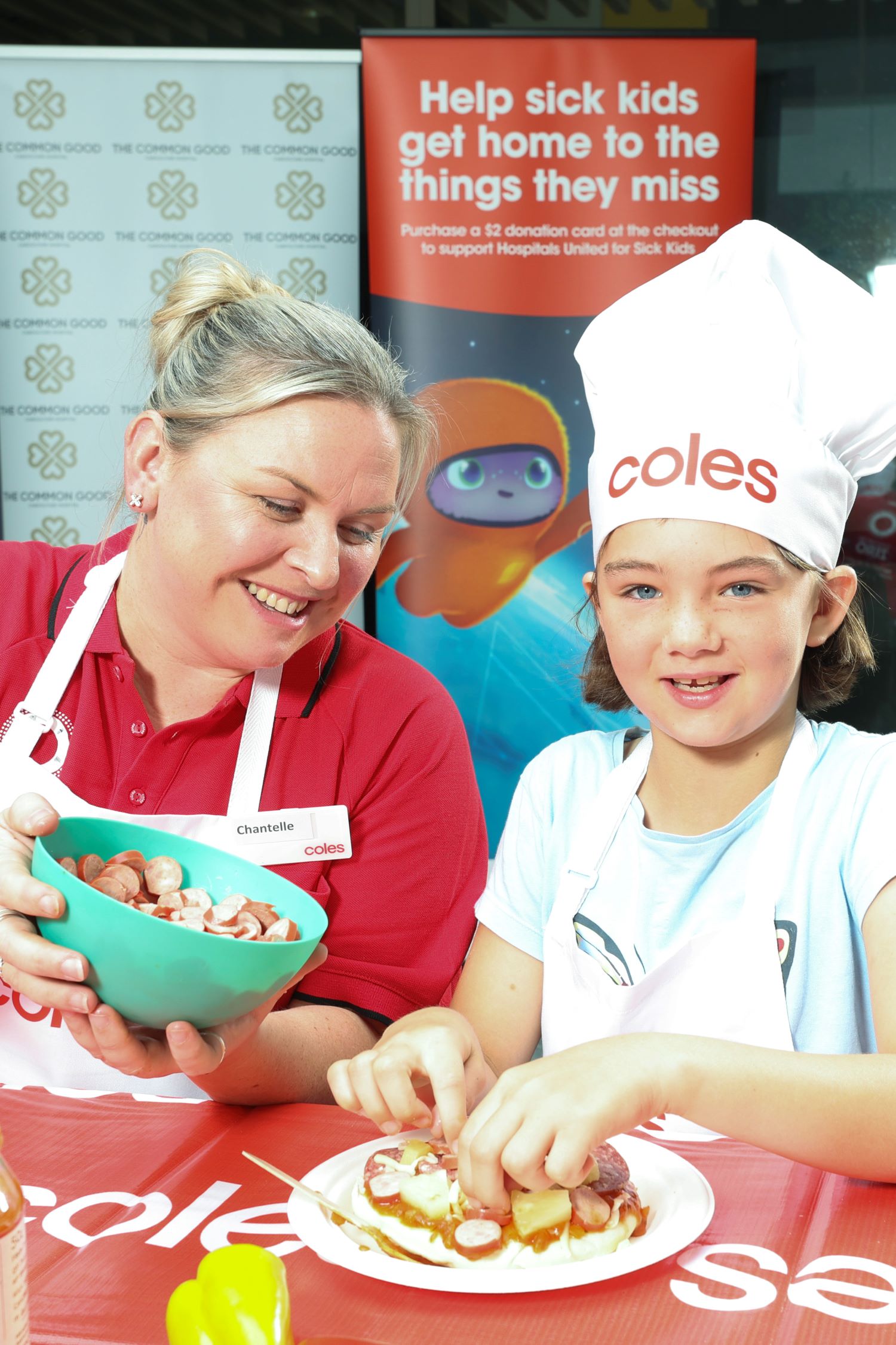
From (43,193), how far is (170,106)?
46cm

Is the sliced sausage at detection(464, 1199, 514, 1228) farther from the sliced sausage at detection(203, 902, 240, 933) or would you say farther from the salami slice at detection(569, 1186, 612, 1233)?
the sliced sausage at detection(203, 902, 240, 933)

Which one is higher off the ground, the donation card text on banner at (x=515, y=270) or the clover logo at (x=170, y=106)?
the clover logo at (x=170, y=106)

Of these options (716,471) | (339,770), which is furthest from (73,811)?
(716,471)

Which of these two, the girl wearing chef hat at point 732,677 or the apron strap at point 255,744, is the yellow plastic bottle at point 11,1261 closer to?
the girl wearing chef hat at point 732,677

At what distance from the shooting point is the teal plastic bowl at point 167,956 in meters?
0.87

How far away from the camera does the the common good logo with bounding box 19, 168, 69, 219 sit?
3818mm

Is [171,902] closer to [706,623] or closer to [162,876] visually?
[162,876]

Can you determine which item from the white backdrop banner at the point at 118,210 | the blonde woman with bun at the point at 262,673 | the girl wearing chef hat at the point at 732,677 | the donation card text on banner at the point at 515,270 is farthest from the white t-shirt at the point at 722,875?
the white backdrop banner at the point at 118,210

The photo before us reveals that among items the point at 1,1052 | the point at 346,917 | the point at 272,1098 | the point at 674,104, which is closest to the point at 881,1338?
the point at 272,1098

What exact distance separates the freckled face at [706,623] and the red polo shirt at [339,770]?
1.21 ft

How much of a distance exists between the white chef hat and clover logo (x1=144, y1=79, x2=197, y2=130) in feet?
9.38

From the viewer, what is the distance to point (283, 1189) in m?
0.97

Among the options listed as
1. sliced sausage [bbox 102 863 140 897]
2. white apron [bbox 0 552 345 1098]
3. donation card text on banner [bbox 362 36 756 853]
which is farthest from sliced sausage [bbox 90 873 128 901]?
donation card text on banner [bbox 362 36 756 853]

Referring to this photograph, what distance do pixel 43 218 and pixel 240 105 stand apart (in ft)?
2.23
